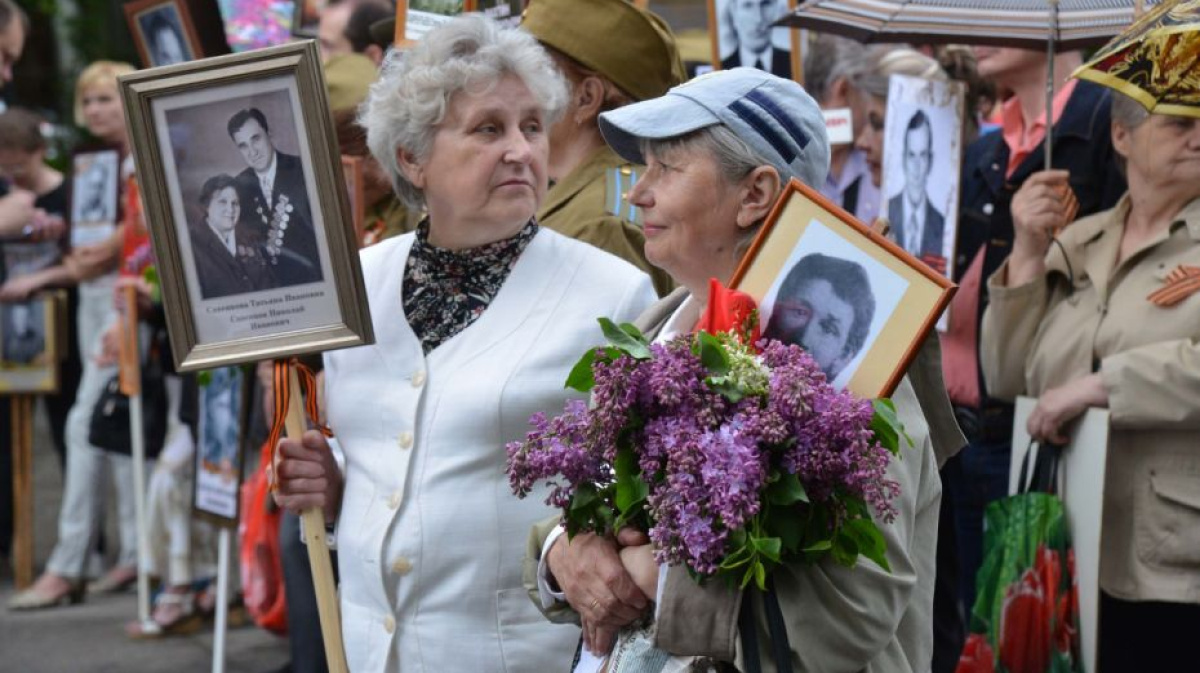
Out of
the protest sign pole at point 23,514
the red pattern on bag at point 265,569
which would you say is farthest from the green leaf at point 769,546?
the protest sign pole at point 23,514

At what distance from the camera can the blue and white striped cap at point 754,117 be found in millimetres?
2742

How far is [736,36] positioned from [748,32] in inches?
1.6

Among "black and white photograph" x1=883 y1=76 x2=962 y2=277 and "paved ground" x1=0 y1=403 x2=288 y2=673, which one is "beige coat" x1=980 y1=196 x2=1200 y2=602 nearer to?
"black and white photograph" x1=883 y1=76 x2=962 y2=277

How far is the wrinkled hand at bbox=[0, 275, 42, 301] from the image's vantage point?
336 inches

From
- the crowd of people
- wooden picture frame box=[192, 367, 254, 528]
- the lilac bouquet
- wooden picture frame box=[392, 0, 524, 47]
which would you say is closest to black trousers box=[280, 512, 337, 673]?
the crowd of people

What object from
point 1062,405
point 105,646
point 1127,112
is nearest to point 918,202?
point 1127,112

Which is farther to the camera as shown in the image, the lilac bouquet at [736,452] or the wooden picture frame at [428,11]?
the wooden picture frame at [428,11]

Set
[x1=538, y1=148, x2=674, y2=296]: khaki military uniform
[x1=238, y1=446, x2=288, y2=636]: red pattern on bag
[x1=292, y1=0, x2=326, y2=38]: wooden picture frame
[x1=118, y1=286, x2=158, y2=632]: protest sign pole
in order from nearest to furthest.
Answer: [x1=538, y1=148, x2=674, y2=296]: khaki military uniform → [x1=238, y1=446, x2=288, y2=636]: red pattern on bag → [x1=292, y1=0, x2=326, y2=38]: wooden picture frame → [x1=118, y1=286, x2=158, y2=632]: protest sign pole

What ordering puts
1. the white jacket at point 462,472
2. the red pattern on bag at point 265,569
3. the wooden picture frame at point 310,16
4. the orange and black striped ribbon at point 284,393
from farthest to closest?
the wooden picture frame at point 310,16 < the red pattern on bag at point 265,569 < the orange and black striped ribbon at point 284,393 < the white jacket at point 462,472

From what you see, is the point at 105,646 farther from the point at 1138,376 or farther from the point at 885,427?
the point at 885,427

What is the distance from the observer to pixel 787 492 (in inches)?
91.5

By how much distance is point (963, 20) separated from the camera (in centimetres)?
503

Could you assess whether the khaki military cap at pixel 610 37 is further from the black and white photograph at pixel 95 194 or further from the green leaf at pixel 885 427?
the black and white photograph at pixel 95 194

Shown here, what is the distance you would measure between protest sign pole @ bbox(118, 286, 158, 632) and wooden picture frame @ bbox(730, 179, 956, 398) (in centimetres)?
514
